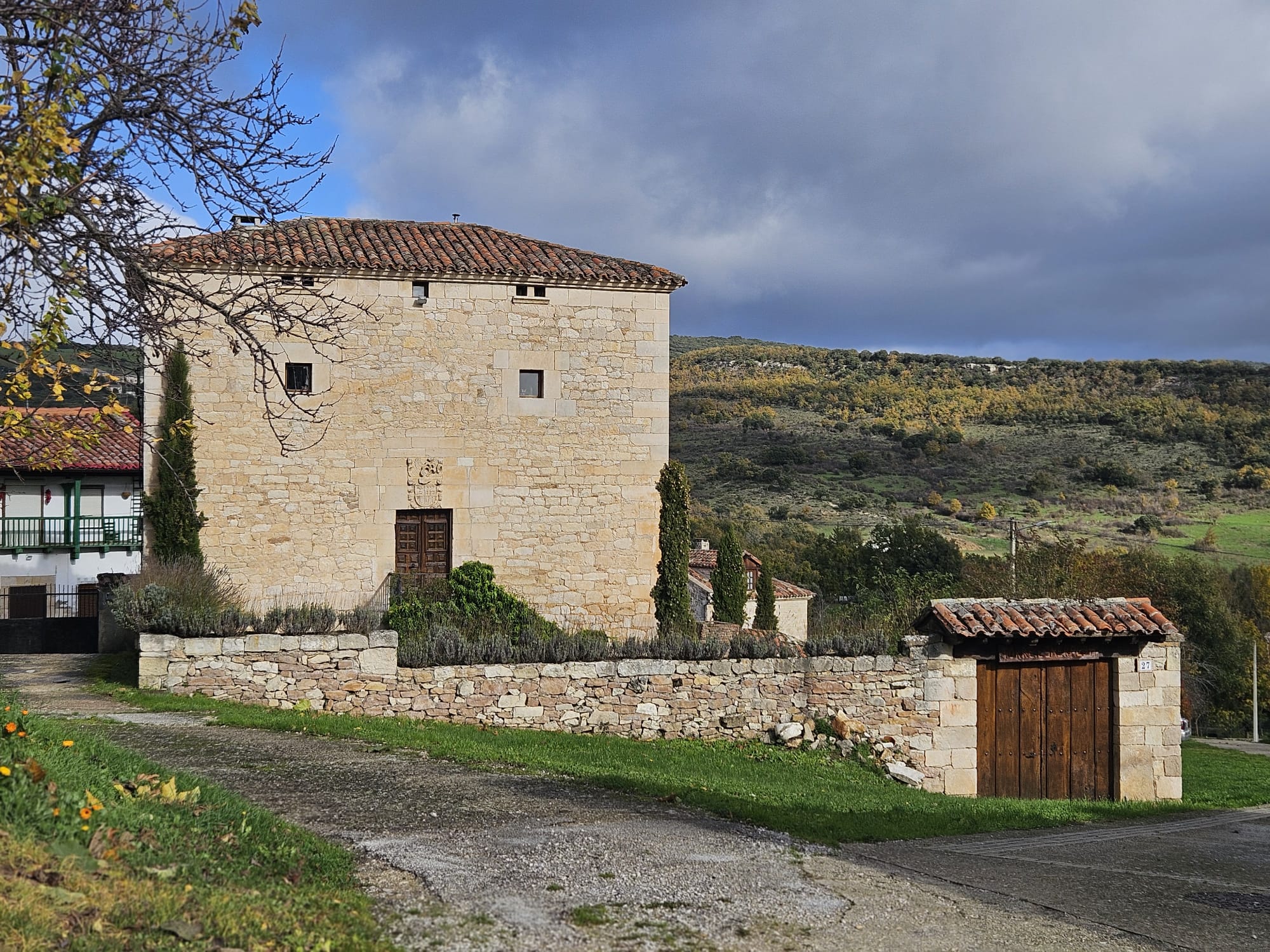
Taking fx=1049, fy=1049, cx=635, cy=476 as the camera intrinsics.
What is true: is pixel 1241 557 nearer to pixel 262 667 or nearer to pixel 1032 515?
pixel 1032 515

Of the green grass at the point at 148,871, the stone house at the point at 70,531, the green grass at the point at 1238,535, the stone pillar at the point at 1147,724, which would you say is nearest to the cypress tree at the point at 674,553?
the stone pillar at the point at 1147,724

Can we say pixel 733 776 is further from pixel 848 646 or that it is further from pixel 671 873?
pixel 671 873

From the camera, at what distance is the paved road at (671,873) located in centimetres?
570

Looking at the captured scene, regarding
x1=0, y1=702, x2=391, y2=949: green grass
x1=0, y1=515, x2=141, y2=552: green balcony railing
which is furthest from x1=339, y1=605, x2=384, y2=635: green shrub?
x1=0, y1=515, x2=141, y2=552: green balcony railing

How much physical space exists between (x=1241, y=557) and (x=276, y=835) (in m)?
53.6

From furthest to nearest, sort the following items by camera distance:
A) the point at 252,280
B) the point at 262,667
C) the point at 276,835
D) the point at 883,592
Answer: the point at 883,592, the point at 252,280, the point at 262,667, the point at 276,835

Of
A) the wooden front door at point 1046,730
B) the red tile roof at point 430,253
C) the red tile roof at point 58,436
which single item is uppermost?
the red tile roof at point 430,253

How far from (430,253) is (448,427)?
11.7 feet

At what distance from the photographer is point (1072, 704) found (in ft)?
47.2

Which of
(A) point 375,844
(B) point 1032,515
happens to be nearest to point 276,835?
(A) point 375,844

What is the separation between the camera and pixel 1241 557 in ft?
164

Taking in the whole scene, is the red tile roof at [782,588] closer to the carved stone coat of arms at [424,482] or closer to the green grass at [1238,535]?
the carved stone coat of arms at [424,482]

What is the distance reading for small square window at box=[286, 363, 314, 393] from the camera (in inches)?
803

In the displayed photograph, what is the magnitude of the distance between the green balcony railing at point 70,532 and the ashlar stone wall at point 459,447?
1215 centimetres
